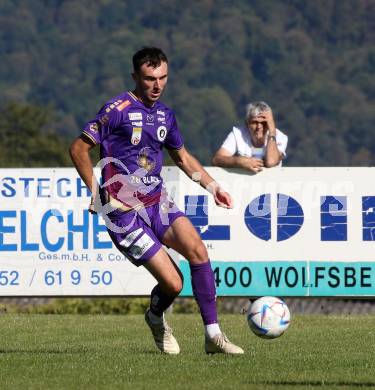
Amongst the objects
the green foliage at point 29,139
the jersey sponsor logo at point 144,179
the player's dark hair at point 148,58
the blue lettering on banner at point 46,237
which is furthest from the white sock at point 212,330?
the green foliage at point 29,139

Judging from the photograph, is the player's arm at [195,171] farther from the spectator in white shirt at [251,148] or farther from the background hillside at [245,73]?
the background hillside at [245,73]

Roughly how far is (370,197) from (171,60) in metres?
171

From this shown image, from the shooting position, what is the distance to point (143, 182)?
1077 cm

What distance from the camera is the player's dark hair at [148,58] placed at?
10.6 m

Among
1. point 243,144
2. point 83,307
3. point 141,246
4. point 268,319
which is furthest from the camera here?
point 83,307

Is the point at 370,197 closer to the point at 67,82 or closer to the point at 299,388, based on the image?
the point at 299,388

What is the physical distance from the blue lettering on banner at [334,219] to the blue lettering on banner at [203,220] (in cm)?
102

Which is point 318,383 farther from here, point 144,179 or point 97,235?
point 97,235

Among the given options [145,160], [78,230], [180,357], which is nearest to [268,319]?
[180,357]

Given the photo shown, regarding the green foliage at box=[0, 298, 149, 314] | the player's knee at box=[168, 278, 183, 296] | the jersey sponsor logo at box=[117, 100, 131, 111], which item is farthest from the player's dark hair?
the green foliage at box=[0, 298, 149, 314]

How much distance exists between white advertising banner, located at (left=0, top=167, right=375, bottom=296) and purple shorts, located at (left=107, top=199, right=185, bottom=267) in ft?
14.2

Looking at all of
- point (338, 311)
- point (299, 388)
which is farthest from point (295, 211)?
point (299, 388)

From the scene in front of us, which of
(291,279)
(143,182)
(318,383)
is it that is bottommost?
(291,279)

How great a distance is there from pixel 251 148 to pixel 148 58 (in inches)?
179
